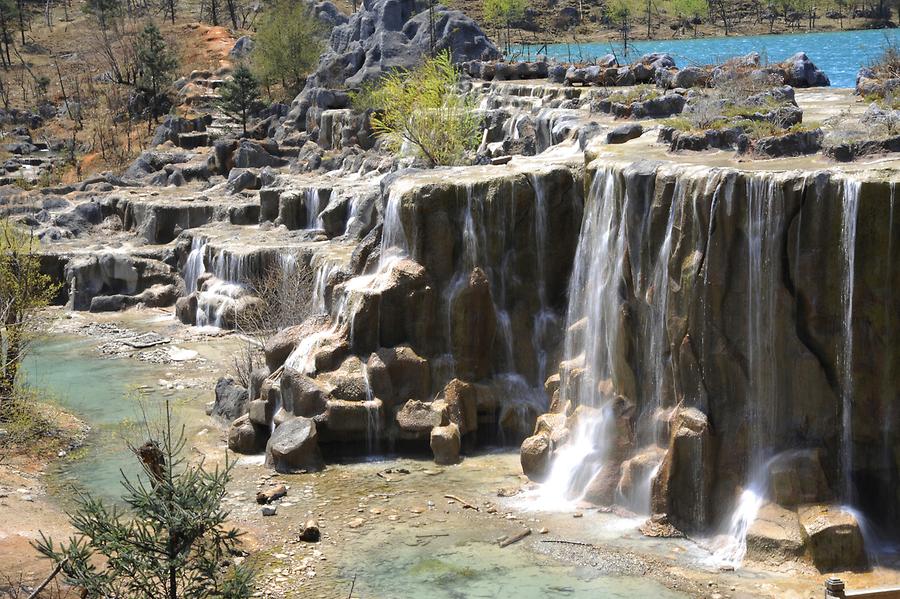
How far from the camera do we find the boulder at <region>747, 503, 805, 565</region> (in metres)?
21.1

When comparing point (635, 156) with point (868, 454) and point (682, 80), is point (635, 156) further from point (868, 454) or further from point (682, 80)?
point (682, 80)

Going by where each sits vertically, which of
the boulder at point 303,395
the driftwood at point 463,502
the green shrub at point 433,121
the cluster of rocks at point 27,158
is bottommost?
the driftwood at point 463,502

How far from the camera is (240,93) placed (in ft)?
228

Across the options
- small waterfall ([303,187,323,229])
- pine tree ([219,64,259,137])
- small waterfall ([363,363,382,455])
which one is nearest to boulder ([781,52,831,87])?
small waterfall ([303,187,323,229])

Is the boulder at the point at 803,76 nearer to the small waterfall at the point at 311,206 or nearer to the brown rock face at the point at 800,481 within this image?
the small waterfall at the point at 311,206

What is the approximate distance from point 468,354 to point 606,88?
67.5 ft

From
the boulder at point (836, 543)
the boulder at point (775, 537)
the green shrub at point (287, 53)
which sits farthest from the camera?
the green shrub at point (287, 53)

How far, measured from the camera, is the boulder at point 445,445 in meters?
27.7

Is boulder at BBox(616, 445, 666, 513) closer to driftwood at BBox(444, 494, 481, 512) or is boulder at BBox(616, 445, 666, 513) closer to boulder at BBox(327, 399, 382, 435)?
driftwood at BBox(444, 494, 481, 512)

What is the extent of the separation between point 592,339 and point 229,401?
10446 millimetres

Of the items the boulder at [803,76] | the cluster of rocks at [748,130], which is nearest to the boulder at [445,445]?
the cluster of rocks at [748,130]

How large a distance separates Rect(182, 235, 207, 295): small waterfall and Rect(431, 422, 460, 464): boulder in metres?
21.7

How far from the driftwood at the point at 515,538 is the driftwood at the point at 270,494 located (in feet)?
18.4

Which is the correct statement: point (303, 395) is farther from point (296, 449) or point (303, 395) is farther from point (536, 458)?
point (536, 458)
